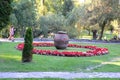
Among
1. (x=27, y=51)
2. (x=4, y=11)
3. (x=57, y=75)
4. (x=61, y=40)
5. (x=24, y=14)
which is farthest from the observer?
(x=24, y=14)

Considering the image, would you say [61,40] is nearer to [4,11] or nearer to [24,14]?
[4,11]

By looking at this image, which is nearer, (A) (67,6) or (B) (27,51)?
(B) (27,51)

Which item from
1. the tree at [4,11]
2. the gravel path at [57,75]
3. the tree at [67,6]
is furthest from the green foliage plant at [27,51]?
the tree at [67,6]

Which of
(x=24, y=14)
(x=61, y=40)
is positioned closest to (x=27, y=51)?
(x=61, y=40)

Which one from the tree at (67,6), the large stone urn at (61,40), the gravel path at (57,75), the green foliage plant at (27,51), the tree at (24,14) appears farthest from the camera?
the tree at (67,6)

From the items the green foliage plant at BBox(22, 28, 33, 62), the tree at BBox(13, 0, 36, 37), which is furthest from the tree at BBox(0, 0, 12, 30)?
the tree at BBox(13, 0, 36, 37)

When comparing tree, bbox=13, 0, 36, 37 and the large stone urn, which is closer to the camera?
the large stone urn

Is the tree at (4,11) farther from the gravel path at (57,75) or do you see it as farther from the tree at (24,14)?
the tree at (24,14)

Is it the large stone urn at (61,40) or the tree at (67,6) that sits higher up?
the tree at (67,6)

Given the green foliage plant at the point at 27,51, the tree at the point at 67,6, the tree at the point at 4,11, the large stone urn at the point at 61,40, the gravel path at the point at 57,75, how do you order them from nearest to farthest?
1. the gravel path at the point at 57,75
2. the green foliage plant at the point at 27,51
3. the tree at the point at 4,11
4. the large stone urn at the point at 61,40
5. the tree at the point at 67,6

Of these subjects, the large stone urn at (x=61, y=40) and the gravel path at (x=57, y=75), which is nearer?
the gravel path at (x=57, y=75)

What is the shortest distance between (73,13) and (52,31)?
4475 millimetres

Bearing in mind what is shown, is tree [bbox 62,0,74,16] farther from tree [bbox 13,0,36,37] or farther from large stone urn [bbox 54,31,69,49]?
large stone urn [bbox 54,31,69,49]

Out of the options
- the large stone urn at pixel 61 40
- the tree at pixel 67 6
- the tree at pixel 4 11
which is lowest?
the large stone urn at pixel 61 40
